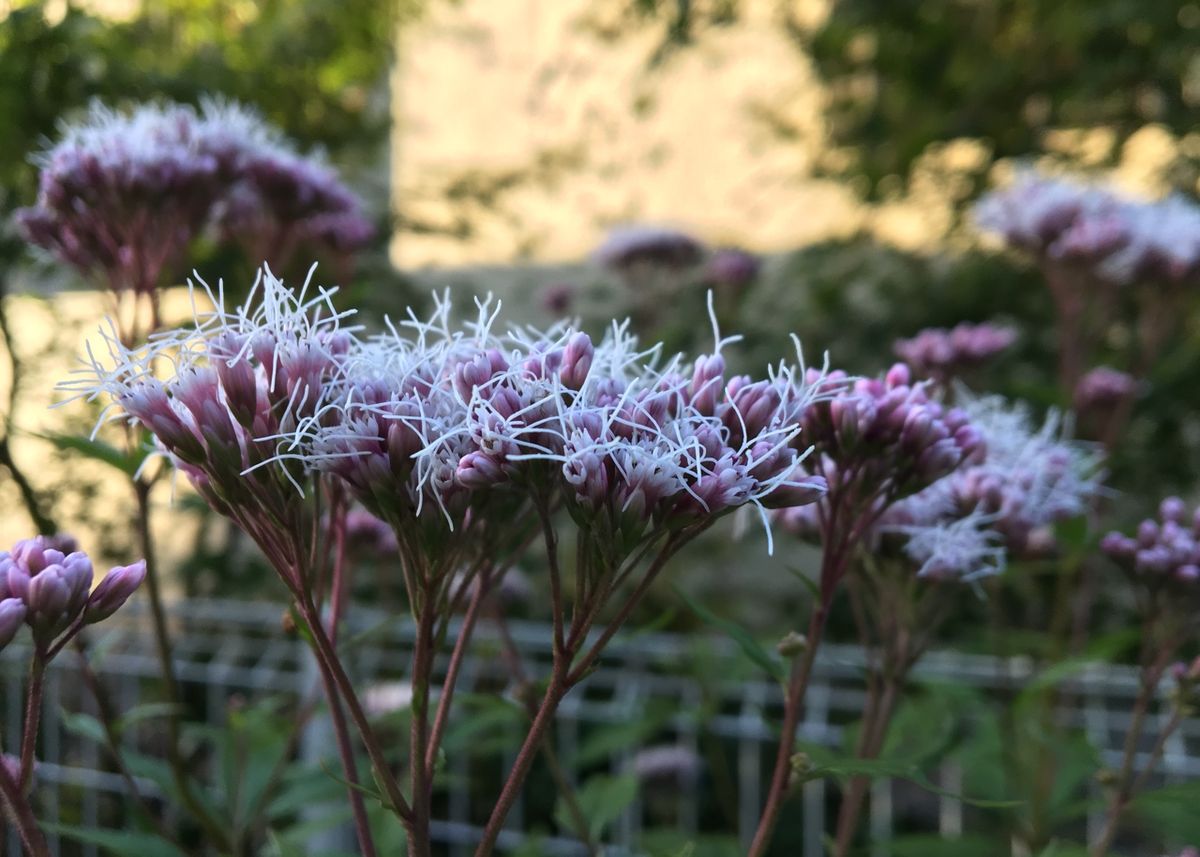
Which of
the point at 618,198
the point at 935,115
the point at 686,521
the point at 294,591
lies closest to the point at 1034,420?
the point at 935,115

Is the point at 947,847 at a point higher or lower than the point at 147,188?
lower

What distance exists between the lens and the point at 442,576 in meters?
0.52

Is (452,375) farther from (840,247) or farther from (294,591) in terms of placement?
(840,247)

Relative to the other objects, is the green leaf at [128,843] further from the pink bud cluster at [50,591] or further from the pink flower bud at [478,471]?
the pink flower bud at [478,471]

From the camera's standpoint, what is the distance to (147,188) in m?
0.90

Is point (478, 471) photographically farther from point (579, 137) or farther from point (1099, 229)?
point (579, 137)

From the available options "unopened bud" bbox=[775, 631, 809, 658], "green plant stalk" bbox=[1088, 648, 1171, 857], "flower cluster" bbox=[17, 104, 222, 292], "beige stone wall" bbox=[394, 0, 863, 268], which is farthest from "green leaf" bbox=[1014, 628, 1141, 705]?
"beige stone wall" bbox=[394, 0, 863, 268]

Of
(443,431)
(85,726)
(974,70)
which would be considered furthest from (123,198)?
(974,70)

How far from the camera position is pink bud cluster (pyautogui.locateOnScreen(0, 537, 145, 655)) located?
497 mm

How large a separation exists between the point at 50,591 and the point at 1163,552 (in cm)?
86

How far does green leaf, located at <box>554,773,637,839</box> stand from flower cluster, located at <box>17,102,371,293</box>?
65 cm

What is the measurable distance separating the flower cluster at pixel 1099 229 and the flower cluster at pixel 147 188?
1047mm

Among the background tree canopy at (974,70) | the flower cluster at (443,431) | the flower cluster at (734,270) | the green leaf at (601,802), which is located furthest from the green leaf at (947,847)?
the background tree canopy at (974,70)

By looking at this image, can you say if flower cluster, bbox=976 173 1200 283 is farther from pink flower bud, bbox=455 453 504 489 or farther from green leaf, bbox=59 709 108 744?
green leaf, bbox=59 709 108 744
